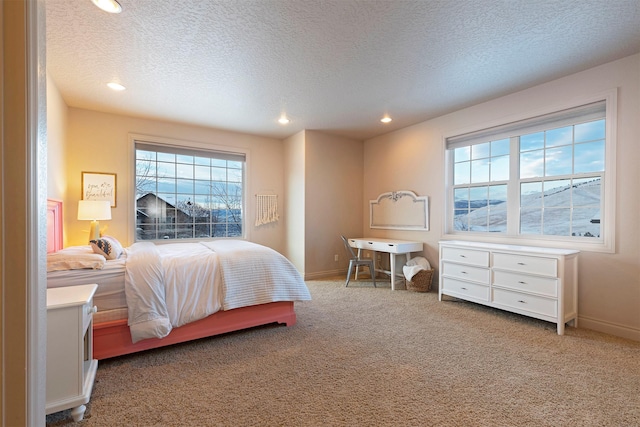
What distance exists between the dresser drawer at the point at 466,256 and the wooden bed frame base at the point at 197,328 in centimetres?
203

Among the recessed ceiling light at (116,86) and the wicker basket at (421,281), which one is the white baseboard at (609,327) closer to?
the wicker basket at (421,281)

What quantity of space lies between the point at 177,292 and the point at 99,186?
2.63m

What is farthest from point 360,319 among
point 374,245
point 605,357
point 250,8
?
point 250,8

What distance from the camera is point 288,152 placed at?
17.5ft

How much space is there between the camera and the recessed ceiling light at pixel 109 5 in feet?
6.34

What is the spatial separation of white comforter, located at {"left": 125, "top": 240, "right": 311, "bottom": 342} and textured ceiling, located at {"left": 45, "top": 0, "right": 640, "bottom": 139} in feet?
5.85

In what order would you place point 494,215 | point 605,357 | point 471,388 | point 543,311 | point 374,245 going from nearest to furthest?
point 471,388 → point 605,357 → point 543,311 → point 494,215 → point 374,245

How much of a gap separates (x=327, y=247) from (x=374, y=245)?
94 cm

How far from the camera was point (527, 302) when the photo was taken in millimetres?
2869

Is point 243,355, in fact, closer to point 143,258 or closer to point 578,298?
point 143,258

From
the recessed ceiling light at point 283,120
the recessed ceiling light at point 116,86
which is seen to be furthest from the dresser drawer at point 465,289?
the recessed ceiling light at point 116,86

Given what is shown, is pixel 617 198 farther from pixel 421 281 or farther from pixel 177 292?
pixel 177 292

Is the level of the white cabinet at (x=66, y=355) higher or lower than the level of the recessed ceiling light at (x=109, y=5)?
lower

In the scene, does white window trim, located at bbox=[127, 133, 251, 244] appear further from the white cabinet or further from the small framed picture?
the white cabinet
